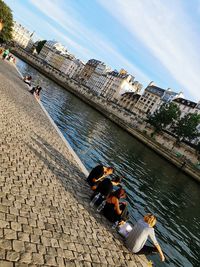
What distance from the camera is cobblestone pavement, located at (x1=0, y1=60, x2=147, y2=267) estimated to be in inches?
301

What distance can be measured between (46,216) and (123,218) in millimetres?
3967

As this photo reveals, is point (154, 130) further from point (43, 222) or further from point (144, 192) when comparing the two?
point (43, 222)

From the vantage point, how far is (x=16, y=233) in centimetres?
775

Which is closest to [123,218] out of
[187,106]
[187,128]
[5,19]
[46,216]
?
[46,216]

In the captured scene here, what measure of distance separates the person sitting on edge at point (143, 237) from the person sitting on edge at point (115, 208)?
1.31 m

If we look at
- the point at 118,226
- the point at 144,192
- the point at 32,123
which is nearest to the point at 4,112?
the point at 32,123

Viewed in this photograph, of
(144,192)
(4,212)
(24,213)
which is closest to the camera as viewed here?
(4,212)

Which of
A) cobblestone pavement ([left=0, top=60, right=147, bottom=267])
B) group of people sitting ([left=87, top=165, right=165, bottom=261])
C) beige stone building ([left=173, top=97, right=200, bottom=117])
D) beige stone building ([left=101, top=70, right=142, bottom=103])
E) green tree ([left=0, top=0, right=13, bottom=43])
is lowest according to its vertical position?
cobblestone pavement ([left=0, top=60, right=147, bottom=267])

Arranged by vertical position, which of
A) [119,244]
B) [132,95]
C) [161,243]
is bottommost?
[161,243]

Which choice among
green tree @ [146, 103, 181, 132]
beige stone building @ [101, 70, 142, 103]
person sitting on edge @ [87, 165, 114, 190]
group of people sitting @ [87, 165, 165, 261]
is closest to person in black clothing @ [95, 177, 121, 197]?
group of people sitting @ [87, 165, 165, 261]

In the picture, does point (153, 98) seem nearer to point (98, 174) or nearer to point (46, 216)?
point (98, 174)

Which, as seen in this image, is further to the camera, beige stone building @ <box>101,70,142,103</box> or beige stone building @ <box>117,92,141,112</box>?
beige stone building @ <box>101,70,142,103</box>

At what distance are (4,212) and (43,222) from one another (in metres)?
1.31

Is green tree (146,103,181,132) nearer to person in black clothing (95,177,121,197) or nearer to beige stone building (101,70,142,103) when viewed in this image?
beige stone building (101,70,142,103)
